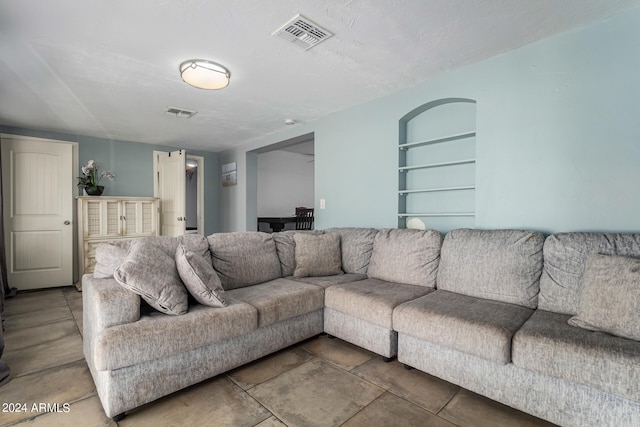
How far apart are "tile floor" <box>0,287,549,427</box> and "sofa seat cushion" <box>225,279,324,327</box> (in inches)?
12.7

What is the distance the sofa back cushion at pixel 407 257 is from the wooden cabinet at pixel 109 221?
3.87 meters

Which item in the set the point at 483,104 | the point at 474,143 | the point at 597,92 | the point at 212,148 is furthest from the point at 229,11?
the point at 212,148

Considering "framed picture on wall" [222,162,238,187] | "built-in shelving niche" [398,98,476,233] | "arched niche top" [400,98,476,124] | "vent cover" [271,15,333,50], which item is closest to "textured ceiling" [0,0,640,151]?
"vent cover" [271,15,333,50]

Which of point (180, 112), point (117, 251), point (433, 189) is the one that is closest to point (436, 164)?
point (433, 189)

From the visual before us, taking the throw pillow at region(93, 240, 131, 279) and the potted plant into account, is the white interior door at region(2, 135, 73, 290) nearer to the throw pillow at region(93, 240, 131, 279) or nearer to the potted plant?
the potted plant

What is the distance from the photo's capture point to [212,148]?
6.01m

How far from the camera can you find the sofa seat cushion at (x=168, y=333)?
1.57m

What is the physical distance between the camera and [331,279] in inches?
114

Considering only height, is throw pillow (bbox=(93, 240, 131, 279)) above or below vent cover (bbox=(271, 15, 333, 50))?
below

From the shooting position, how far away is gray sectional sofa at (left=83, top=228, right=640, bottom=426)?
59.8 inches

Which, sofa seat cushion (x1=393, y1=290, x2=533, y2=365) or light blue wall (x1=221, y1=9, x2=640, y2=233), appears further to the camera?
light blue wall (x1=221, y1=9, x2=640, y2=233)

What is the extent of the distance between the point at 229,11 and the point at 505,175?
91.4 inches

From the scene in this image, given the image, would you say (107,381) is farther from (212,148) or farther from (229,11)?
(212,148)

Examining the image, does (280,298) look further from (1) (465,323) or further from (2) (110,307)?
(1) (465,323)
